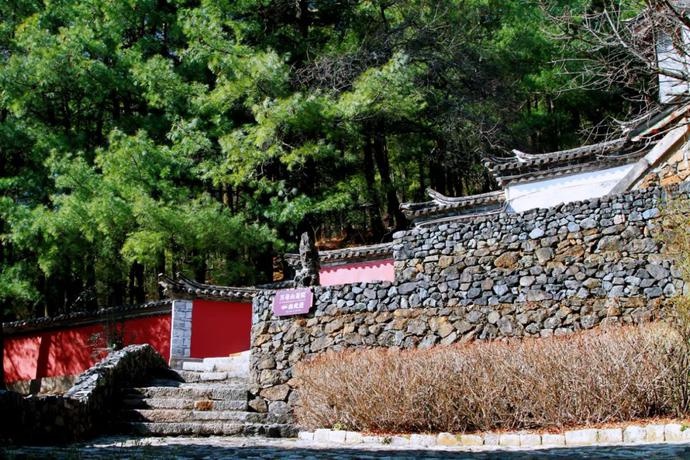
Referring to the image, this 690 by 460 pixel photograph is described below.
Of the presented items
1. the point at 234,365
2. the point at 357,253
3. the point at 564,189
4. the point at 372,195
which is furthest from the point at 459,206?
the point at 234,365

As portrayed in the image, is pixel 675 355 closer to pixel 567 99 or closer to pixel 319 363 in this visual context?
pixel 319 363

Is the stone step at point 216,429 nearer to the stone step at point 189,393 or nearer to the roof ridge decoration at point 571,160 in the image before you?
the stone step at point 189,393

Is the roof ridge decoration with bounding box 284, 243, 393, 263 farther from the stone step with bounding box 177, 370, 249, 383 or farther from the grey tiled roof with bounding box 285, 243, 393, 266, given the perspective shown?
the stone step with bounding box 177, 370, 249, 383

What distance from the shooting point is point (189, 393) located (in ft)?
37.4

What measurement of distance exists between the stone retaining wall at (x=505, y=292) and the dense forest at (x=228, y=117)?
6763 mm

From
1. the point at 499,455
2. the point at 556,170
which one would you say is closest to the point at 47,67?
the point at 556,170

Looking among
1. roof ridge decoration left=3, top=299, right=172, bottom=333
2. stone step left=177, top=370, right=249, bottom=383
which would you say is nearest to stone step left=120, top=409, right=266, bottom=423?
stone step left=177, top=370, right=249, bottom=383

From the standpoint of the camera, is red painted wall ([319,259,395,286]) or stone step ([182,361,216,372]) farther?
red painted wall ([319,259,395,286])

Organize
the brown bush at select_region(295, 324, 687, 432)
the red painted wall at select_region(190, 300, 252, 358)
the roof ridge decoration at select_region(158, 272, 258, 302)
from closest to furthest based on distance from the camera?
the brown bush at select_region(295, 324, 687, 432)
the roof ridge decoration at select_region(158, 272, 258, 302)
the red painted wall at select_region(190, 300, 252, 358)

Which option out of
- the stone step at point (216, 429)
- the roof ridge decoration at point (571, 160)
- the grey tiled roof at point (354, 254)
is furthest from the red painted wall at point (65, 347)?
the roof ridge decoration at point (571, 160)

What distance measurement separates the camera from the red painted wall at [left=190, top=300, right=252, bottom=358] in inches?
692

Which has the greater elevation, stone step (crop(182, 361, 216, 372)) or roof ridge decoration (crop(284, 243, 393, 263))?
roof ridge decoration (crop(284, 243, 393, 263))

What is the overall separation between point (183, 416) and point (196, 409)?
10.7 inches

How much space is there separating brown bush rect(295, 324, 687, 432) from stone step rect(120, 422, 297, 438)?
0.70m
